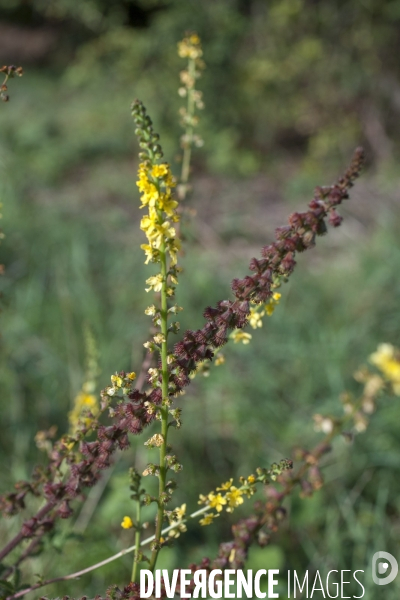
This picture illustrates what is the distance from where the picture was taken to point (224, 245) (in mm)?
7215

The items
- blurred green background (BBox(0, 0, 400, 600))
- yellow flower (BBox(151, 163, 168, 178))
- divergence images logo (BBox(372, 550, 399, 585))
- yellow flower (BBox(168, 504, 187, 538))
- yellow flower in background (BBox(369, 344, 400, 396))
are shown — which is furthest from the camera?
blurred green background (BBox(0, 0, 400, 600))

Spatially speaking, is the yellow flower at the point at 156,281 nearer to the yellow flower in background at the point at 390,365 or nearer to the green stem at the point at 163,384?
the green stem at the point at 163,384

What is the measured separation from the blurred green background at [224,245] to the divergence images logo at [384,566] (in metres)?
0.07

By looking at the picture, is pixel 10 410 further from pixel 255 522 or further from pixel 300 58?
pixel 300 58

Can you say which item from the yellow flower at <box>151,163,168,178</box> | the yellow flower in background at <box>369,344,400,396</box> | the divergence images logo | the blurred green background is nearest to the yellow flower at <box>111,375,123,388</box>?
the yellow flower at <box>151,163,168,178</box>

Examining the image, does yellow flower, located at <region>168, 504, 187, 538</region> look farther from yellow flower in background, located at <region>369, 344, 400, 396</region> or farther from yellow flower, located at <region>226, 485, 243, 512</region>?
yellow flower in background, located at <region>369, 344, 400, 396</region>

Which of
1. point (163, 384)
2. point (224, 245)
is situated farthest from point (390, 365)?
point (224, 245)

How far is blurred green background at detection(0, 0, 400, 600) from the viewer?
11.2ft

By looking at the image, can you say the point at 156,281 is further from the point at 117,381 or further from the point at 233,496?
the point at 233,496

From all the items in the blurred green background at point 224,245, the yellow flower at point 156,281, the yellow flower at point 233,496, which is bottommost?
the yellow flower at point 233,496

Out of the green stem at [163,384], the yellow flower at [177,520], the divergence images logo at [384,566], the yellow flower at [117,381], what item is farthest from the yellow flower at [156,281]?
the divergence images logo at [384,566]

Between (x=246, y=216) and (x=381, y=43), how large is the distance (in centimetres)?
377

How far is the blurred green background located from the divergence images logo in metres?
0.07

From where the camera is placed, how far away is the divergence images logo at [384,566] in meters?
2.88
